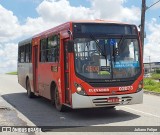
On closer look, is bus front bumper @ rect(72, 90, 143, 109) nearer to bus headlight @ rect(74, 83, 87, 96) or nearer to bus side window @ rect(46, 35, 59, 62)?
Result: bus headlight @ rect(74, 83, 87, 96)

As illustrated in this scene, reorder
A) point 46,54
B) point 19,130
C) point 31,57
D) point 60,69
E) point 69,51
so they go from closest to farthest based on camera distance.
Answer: point 19,130
point 69,51
point 60,69
point 46,54
point 31,57

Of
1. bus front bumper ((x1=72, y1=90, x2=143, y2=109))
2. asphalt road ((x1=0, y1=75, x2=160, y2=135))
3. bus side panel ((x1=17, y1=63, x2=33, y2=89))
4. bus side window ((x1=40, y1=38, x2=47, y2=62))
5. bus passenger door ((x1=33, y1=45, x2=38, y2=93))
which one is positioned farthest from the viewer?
bus side panel ((x1=17, y1=63, x2=33, y2=89))

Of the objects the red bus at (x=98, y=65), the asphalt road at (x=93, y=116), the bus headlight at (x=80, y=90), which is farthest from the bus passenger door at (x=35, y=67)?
the bus headlight at (x=80, y=90)

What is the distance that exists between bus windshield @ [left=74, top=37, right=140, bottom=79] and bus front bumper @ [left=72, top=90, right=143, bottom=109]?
0.60 m

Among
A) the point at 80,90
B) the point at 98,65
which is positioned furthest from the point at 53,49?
the point at 80,90

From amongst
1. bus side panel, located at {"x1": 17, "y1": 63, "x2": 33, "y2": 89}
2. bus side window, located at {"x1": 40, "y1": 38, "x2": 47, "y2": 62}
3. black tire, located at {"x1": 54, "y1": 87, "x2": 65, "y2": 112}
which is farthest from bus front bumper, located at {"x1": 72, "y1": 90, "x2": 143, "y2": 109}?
bus side panel, located at {"x1": 17, "y1": 63, "x2": 33, "y2": 89}

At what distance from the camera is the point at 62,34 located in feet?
43.2

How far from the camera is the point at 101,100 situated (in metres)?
12.1

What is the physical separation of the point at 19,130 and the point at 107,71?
3.36m

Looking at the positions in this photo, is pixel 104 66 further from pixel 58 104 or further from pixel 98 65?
pixel 58 104

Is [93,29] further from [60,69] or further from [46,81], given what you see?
[46,81]

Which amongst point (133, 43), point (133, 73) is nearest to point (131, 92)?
point (133, 73)

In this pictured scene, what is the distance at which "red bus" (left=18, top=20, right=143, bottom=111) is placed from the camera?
39.5 ft

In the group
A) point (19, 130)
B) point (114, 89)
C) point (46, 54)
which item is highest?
point (46, 54)
